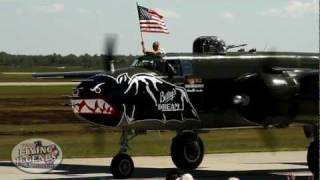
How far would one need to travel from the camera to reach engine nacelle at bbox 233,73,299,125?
1934cm

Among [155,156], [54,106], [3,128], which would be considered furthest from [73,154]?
[54,106]

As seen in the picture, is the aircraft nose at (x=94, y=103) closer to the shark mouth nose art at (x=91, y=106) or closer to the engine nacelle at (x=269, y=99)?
the shark mouth nose art at (x=91, y=106)

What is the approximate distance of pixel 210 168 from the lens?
23.5 metres

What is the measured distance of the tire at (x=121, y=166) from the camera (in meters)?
19.9

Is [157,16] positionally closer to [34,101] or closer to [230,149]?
[230,149]

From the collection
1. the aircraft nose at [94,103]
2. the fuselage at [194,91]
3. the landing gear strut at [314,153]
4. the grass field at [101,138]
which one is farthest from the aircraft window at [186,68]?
the landing gear strut at [314,153]

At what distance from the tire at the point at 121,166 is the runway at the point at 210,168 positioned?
3.05 feet

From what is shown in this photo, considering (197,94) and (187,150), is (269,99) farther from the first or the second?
(187,150)

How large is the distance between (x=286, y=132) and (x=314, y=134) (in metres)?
19.6

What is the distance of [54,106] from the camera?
2430 inches

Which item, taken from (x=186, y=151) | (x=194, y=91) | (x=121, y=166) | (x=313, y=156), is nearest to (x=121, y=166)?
(x=121, y=166)

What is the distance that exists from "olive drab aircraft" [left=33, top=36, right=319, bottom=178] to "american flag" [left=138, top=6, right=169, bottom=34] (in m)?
1.54

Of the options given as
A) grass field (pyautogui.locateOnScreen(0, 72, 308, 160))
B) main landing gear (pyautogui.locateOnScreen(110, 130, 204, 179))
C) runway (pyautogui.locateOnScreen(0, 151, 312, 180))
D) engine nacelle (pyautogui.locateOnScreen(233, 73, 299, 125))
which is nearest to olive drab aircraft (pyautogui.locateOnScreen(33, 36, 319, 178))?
engine nacelle (pyautogui.locateOnScreen(233, 73, 299, 125))

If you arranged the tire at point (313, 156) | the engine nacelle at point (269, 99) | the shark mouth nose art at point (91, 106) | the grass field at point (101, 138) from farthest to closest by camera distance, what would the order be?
the grass field at point (101, 138) → the tire at point (313, 156) → the engine nacelle at point (269, 99) → the shark mouth nose art at point (91, 106)
